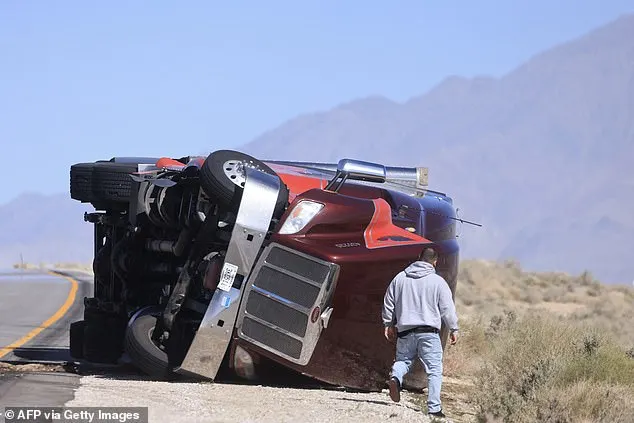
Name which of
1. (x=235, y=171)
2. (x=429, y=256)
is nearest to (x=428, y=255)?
(x=429, y=256)

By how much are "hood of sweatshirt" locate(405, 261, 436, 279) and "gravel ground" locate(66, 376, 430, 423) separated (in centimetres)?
113

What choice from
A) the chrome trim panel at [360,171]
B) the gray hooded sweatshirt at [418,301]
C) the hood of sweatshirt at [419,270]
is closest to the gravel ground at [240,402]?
the gray hooded sweatshirt at [418,301]

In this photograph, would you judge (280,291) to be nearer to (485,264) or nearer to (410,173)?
(410,173)

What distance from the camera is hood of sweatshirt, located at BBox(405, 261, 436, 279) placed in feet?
37.6

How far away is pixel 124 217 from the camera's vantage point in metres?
14.7

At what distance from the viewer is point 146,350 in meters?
12.6

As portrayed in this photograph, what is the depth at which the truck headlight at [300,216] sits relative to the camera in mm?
11797

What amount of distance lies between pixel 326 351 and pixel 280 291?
2.16ft

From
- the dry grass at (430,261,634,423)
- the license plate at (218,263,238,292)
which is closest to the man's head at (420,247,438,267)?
the dry grass at (430,261,634,423)

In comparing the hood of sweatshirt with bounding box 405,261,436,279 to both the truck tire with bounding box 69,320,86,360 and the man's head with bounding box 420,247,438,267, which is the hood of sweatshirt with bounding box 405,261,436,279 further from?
the truck tire with bounding box 69,320,86,360

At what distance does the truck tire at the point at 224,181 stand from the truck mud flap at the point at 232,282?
Result: 0.59ft

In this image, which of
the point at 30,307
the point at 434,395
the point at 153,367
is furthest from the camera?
the point at 30,307

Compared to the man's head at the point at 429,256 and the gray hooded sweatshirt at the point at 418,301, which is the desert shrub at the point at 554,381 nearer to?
the gray hooded sweatshirt at the point at 418,301

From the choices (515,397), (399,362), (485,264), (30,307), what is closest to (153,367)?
(399,362)
